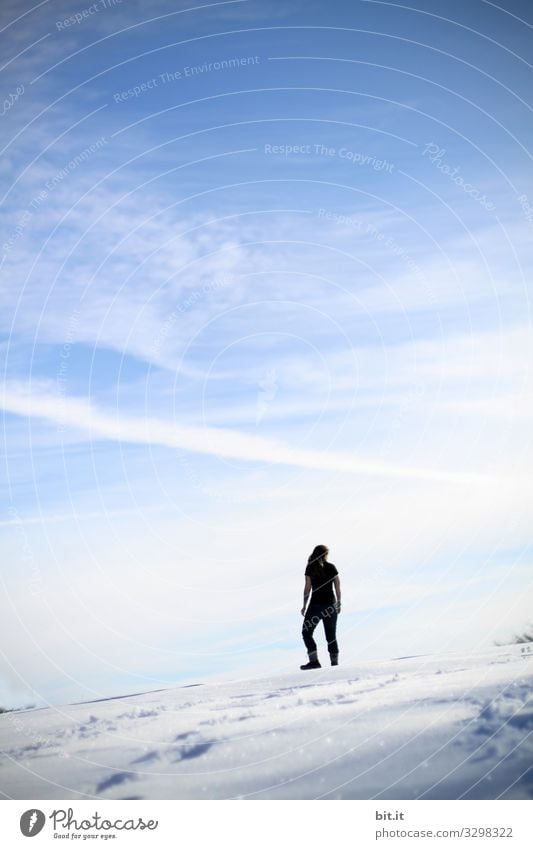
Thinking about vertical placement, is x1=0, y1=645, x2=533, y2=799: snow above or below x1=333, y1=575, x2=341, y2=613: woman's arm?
below

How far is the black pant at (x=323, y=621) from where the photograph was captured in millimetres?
17625

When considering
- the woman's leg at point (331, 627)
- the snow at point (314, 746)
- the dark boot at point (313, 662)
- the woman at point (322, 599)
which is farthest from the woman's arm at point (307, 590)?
the snow at point (314, 746)

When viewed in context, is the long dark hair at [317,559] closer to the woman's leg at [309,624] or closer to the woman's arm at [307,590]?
the woman's arm at [307,590]

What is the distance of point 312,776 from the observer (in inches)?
495

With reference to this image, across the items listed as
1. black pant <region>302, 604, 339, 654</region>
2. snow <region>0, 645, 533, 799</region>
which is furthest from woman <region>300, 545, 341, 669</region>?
snow <region>0, 645, 533, 799</region>

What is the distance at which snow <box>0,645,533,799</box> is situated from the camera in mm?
12602

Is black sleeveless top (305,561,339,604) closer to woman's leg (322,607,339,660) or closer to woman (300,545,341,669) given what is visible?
woman (300,545,341,669)

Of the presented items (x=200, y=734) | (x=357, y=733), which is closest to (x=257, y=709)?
(x=200, y=734)

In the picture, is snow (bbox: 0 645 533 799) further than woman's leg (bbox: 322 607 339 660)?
No

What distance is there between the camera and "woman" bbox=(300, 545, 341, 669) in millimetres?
17641

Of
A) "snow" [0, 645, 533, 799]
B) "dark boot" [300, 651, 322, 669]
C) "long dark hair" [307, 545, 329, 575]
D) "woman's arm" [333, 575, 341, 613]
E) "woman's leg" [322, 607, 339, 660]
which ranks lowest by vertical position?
"snow" [0, 645, 533, 799]

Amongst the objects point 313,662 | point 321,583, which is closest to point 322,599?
point 321,583
